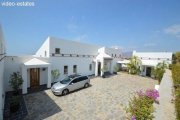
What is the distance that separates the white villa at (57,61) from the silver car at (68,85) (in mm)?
2252

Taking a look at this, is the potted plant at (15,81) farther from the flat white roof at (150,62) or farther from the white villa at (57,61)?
the flat white roof at (150,62)

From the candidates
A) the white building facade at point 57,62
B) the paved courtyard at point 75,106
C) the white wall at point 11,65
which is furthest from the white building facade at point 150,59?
the white wall at point 11,65

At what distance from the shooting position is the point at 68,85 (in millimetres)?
11422

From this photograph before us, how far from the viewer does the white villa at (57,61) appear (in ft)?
36.1

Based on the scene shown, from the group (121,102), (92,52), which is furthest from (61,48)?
(121,102)

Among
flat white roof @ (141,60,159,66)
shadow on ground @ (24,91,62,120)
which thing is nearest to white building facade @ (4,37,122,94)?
shadow on ground @ (24,91,62,120)

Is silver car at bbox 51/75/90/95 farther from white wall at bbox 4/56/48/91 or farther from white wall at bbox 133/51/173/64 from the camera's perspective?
white wall at bbox 133/51/173/64

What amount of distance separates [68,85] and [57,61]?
→ 193 inches

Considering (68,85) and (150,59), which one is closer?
(68,85)

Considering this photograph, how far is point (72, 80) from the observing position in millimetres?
11992

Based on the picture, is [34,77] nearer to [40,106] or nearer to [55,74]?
[55,74]

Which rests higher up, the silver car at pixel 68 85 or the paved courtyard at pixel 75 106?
the silver car at pixel 68 85

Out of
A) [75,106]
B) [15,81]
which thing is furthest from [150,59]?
[15,81]

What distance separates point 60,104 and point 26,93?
4633 millimetres
